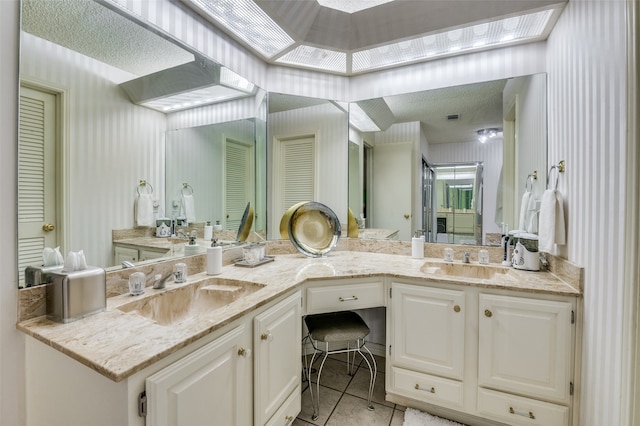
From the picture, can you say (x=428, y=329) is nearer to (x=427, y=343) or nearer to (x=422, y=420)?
(x=427, y=343)

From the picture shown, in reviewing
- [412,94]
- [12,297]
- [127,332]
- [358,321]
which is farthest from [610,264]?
[12,297]

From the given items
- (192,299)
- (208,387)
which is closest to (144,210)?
(192,299)

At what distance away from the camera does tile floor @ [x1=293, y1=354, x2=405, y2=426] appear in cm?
165

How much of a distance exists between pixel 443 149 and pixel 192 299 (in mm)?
2075

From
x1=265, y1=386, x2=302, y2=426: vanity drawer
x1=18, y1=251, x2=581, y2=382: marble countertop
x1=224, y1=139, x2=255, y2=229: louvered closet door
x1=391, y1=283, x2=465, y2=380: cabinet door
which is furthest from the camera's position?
x1=224, y1=139, x2=255, y2=229: louvered closet door

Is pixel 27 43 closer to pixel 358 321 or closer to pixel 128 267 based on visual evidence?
pixel 128 267

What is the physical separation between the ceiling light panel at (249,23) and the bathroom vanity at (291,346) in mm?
1541

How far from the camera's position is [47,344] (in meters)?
0.89

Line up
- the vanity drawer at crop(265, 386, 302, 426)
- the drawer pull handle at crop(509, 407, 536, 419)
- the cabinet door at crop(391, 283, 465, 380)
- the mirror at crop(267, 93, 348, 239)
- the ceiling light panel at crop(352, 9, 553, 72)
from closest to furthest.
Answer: the vanity drawer at crop(265, 386, 302, 426)
the drawer pull handle at crop(509, 407, 536, 419)
the cabinet door at crop(391, 283, 465, 380)
the ceiling light panel at crop(352, 9, 553, 72)
the mirror at crop(267, 93, 348, 239)

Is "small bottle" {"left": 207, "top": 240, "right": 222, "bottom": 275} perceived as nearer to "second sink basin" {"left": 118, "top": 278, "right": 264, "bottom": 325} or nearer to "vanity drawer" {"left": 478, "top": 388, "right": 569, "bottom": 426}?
"second sink basin" {"left": 118, "top": 278, "right": 264, "bottom": 325}

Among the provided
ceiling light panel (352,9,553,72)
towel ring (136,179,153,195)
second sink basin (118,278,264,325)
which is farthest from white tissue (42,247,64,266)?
ceiling light panel (352,9,553,72)

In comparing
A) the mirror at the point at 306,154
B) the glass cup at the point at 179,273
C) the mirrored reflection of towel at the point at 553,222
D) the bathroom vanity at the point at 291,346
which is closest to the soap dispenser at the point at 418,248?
the bathroom vanity at the point at 291,346

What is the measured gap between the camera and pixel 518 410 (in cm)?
147

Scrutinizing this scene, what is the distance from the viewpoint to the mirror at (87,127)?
1028 millimetres
